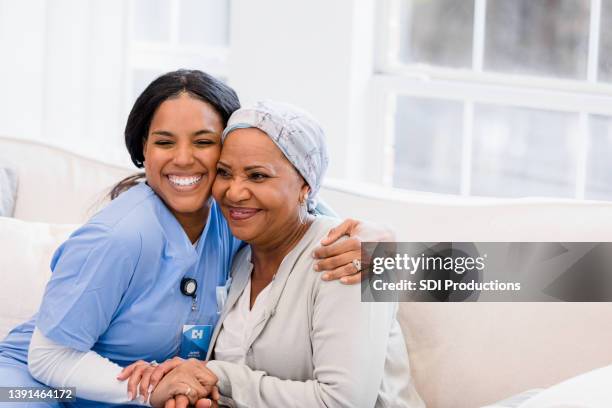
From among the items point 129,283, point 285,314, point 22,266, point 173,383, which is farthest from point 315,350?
point 22,266

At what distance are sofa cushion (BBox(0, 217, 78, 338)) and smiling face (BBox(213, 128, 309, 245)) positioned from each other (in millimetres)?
590

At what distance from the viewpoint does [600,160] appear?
341cm

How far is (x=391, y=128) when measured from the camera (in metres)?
3.83

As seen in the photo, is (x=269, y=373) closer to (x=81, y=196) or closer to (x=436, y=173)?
(x=81, y=196)

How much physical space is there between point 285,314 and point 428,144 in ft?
6.60

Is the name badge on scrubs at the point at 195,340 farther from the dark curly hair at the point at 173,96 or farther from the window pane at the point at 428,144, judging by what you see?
the window pane at the point at 428,144

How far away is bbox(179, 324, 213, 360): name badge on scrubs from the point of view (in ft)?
6.63

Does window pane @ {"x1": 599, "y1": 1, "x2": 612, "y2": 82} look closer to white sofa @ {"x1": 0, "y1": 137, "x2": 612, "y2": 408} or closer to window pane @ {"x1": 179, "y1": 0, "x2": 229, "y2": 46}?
white sofa @ {"x1": 0, "y1": 137, "x2": 612, "y2": 408}

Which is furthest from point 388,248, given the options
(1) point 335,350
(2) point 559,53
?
(2) point 559,53

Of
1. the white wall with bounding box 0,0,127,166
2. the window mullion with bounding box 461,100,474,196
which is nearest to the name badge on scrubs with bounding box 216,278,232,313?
the white wall with bounding box 0,0,127,166

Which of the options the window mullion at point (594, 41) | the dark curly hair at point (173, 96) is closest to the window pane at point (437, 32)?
the window mullion at point (594, 41)

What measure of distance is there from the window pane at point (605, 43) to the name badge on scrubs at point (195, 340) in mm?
1852

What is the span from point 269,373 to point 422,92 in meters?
1.93

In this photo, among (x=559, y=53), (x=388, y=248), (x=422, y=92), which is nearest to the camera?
(x=388, y=248)
